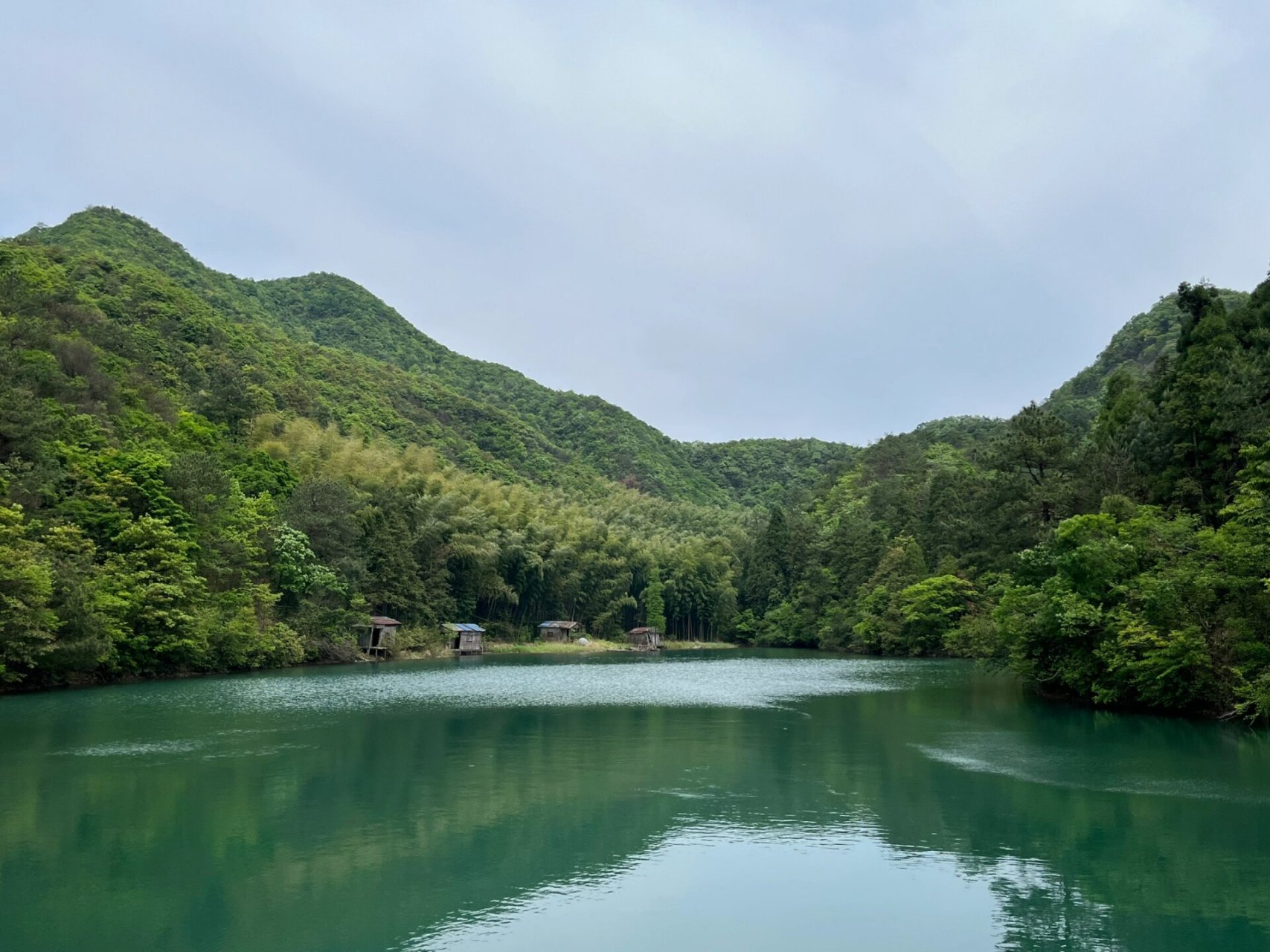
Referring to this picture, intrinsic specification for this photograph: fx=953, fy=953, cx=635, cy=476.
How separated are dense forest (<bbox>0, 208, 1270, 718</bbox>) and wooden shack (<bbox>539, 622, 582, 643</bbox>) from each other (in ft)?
3.64

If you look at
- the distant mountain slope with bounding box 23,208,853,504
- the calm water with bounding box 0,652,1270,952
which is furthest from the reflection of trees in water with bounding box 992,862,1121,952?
the distant mountain slope with bounding box 23,208,853,504

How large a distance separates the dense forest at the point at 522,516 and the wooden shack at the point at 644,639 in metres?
2.37

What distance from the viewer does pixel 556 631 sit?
62.5 metres

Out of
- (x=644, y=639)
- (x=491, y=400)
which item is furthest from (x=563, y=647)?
(x=491, y=400)

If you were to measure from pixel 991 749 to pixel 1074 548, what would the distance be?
26.7 ft

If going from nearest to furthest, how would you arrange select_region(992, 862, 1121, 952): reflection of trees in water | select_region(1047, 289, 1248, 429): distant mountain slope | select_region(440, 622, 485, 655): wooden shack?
select_region(992, 862, 1121, 952): reflection of trees in water → select_region(440, 622, 485, 655): wooden shack → select_region(1047, 289, 1248, 429): distant mountain slope

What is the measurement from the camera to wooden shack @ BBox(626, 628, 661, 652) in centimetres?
6544

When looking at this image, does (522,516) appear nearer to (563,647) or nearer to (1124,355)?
(563,647)

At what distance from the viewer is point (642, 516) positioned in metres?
82.3

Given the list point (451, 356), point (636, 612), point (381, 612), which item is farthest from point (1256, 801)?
point (451, 356)

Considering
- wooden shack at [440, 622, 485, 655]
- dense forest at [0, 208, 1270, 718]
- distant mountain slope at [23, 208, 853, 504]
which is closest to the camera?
dense forest at [0, 208, 1270, 718]

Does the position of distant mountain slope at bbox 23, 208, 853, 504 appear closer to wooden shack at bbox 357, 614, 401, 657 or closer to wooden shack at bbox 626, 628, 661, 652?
wooden shack at bbox 626, 628, 661, 652

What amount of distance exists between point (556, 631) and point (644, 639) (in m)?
6.73

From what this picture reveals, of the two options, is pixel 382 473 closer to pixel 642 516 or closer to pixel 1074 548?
pixel 642 516
